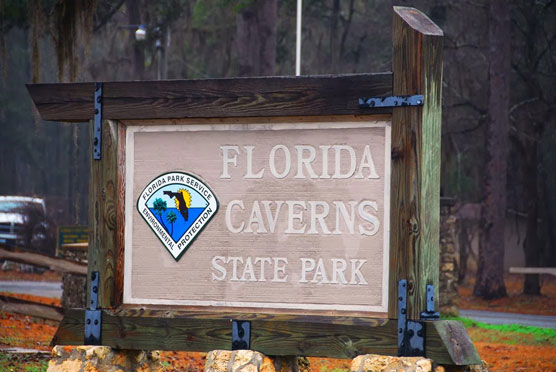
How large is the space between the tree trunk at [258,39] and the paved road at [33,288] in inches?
298

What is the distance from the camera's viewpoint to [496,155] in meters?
24.1

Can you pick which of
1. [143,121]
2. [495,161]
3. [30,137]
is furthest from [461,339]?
[30,137]

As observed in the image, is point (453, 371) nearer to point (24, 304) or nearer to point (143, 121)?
point (143, 121)

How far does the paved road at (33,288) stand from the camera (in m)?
22.2

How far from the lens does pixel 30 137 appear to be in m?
44.0

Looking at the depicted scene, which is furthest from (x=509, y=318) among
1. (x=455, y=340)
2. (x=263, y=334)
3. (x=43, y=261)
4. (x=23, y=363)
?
(x=263, y=334)

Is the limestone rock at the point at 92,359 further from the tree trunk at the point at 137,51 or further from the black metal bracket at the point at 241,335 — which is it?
the tree trunk at the point at 137,51

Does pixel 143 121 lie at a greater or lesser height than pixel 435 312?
greater

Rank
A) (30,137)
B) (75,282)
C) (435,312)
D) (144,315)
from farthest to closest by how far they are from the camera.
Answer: (30,137) → (75,282) → (144,315) → (435,312)

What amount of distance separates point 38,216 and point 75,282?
48.7 feet

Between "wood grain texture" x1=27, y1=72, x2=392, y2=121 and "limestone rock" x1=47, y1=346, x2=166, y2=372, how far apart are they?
5.71 ft

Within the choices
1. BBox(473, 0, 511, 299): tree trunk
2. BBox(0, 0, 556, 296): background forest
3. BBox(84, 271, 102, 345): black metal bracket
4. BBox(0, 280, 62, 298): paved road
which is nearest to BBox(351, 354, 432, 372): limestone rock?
BBox(84, 271, 102, 345): black metal bracket

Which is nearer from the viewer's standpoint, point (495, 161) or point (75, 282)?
point (75, 282)

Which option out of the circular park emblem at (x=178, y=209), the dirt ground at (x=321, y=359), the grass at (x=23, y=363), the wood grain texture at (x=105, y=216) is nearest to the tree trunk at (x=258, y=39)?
the dirt ground at (x=321, y=359)
